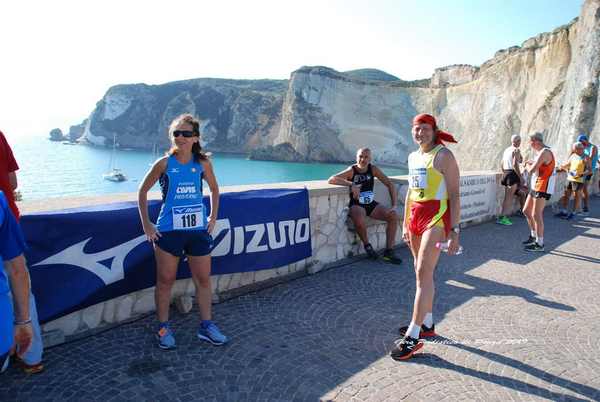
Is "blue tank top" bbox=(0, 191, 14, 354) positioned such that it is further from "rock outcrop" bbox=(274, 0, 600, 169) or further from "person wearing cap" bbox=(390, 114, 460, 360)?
"rock outcrop" bbox=(274, 0, 600, 169)

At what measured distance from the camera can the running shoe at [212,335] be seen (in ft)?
11.9

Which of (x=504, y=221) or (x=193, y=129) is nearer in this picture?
(x=193, y=129)

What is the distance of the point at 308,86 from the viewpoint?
8625 centimetres

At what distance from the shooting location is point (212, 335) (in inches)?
144

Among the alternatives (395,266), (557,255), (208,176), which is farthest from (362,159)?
(557,255)

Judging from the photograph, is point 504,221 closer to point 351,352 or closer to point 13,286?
point 351,352

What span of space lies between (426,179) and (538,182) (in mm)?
4801

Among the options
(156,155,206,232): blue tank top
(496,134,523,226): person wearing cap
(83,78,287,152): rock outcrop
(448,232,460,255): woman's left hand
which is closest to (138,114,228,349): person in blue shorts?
(156,155,206,232): blue tank top

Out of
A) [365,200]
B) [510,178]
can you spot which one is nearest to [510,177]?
[510,178]

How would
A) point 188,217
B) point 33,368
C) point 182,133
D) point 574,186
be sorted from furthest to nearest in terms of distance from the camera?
point 574,186 → point 188,217 → point 182,133 → point 33,368

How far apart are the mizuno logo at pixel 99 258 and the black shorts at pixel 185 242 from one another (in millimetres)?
560

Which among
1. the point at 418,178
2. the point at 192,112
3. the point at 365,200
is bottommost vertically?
the point at 365,200

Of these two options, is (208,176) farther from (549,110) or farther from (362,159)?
(549,110)

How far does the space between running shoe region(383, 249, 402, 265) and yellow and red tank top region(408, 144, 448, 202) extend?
2715 mm
